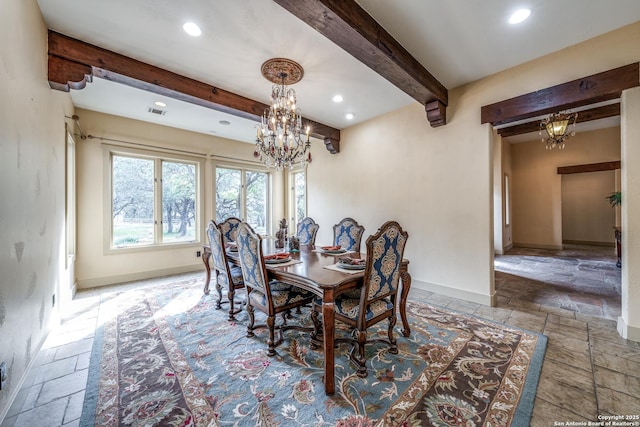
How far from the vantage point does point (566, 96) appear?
260 centimetres

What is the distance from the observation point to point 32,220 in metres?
1.90

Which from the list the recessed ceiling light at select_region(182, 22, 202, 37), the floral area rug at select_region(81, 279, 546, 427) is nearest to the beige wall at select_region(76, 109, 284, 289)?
the floral area rug at select_region(81, 279, 546, 427)

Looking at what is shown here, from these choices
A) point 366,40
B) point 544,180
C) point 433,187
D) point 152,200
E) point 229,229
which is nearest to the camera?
point 366,40

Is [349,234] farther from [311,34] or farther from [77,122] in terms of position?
[77,122]

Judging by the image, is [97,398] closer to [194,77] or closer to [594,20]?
[194,77]

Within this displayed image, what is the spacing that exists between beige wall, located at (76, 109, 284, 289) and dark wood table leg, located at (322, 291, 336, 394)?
4.18 m

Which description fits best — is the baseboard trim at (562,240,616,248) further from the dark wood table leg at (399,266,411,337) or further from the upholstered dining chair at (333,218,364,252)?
the dark wood table leg at (399,266,411,337)

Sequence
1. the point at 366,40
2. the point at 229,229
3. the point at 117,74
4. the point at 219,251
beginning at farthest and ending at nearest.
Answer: the point at 229,229, the point at 219,251, the point at 117,74, the point at 366,40

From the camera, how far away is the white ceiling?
79.7 inches

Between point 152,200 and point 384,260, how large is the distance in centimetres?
455

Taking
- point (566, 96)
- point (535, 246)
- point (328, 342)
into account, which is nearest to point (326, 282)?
point (328, 342)

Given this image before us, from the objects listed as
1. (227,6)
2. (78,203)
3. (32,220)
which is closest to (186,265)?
(78,203)

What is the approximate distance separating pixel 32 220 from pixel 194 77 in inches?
84.6

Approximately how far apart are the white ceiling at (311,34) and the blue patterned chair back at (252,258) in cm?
176
